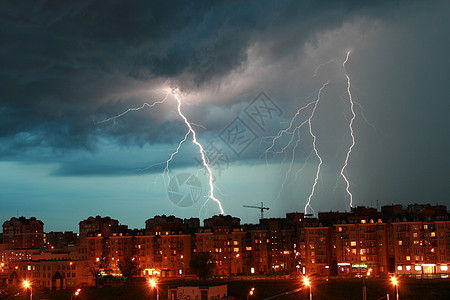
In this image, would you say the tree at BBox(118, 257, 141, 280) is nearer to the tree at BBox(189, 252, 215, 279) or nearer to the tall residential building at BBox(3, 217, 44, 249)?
the tree at BBox(189, 252, 215, 279)

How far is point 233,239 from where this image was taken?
89250 millimetres

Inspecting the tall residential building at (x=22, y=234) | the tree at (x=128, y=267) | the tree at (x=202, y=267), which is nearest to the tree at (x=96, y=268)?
the tree at (x=128, y=267)

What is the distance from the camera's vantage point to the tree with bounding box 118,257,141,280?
84188 millimetres

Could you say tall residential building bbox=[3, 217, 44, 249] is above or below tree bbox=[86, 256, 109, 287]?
above

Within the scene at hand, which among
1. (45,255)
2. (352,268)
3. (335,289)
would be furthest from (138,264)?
(335,289)

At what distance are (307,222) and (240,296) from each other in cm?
2845

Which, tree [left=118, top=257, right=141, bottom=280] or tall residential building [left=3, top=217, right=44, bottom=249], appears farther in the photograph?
tall residential building [left=3, top=217, right=44, bottom=249]

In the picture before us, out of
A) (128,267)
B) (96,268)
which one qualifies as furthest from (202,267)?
(96,268)

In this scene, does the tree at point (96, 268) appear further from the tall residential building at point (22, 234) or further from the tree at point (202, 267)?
the tall residential building at point (22, 234)

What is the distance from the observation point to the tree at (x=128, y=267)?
8419 centimetres

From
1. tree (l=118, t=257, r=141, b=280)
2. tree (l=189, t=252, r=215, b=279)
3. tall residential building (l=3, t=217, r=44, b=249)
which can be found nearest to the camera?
tree (l=189, t=252, r=215, b=279)

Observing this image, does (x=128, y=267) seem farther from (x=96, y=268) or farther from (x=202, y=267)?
(x=202, y=267)

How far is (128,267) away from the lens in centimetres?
8456

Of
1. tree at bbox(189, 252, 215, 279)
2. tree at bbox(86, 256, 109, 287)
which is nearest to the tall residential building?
tree at bbox(86, 256, 109, 287)
